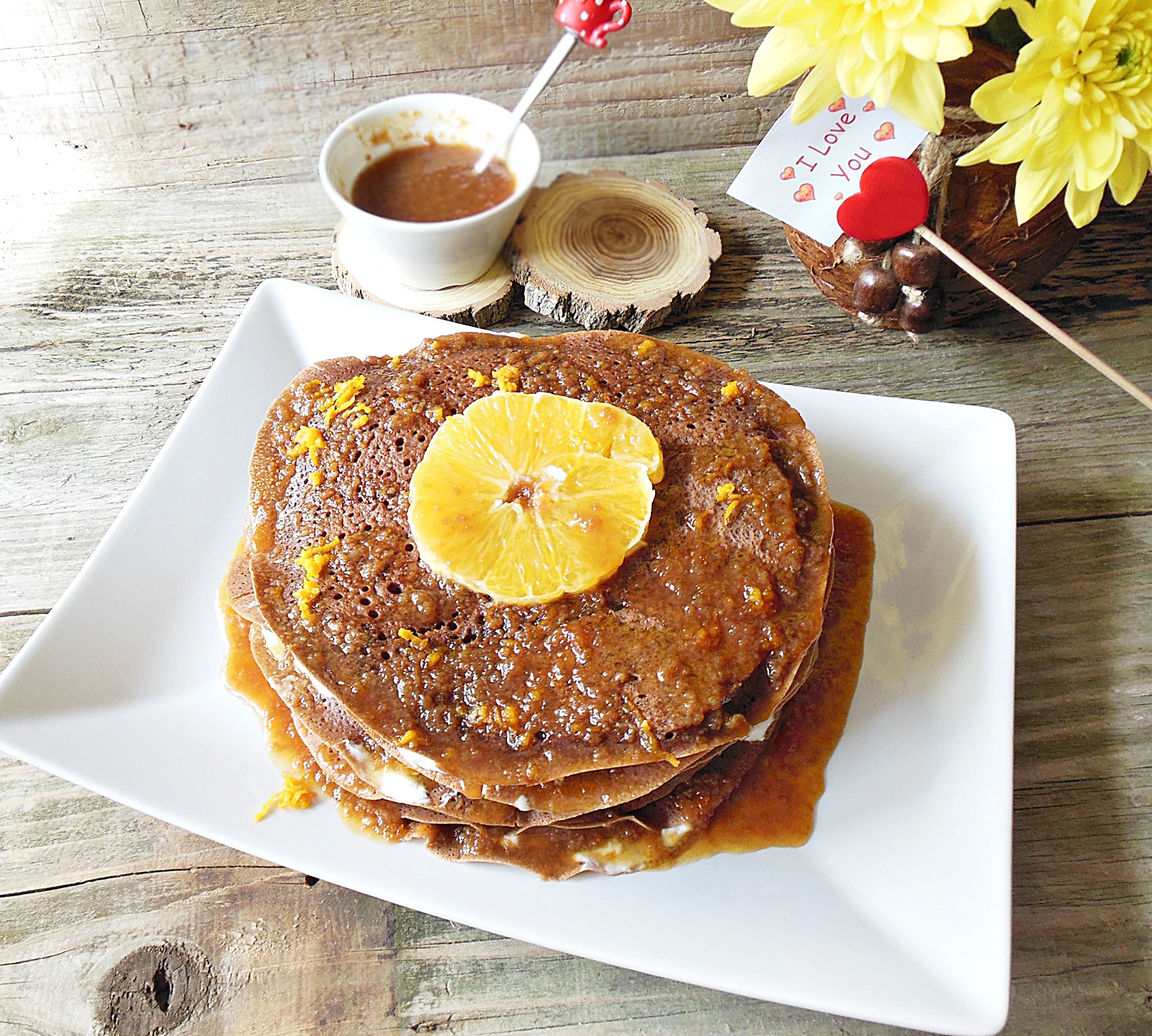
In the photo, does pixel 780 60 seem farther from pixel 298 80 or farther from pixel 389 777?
pixel 298 80

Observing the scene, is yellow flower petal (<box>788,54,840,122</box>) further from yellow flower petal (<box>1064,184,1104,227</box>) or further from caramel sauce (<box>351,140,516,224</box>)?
caramel sauce (<box>351,140,516,224</box>)

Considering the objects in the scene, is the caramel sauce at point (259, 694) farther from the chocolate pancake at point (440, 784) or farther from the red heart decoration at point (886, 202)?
the red heart decoration at point (886, 202)

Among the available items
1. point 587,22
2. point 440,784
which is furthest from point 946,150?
point 440,784

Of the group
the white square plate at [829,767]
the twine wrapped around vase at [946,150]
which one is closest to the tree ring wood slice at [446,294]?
the white square plate at [829,767]

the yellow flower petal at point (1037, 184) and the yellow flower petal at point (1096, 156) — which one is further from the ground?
the yellow flower petal at point (1096, 156)

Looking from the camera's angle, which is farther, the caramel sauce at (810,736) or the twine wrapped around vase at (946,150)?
the twine wrapped around vase at (946,150)

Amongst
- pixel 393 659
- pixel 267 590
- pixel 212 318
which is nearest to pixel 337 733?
pixel 393 659

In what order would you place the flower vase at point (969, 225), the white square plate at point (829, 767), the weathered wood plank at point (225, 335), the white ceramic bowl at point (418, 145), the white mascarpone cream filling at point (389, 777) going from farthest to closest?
the white ceramic bowl at point (418, 145)
the weathered wood plank at point (225, 335)
the flower vase at point (969, 225)
the white mascarpone cream filling at point (389, 777)
the white square plate at point (829, 767)
